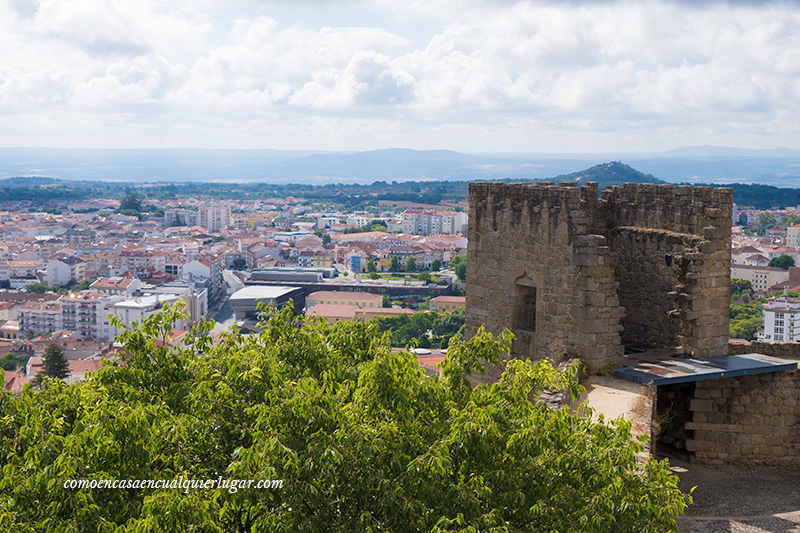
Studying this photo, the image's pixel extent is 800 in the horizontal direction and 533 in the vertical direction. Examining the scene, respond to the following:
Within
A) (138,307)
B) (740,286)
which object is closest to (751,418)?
(138,307)

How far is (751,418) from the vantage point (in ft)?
33.9

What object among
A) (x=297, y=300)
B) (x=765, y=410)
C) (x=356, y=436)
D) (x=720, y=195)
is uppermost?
(x=720, y=195)

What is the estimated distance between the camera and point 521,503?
608cm

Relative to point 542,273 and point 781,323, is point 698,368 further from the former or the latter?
A: point 781,323

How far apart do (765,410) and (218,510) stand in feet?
22.2

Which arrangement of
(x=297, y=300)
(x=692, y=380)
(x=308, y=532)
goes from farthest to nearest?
(x=297, y=300) < (x=692, y=380) < (x=308, y=532)

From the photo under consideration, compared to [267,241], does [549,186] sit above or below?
above

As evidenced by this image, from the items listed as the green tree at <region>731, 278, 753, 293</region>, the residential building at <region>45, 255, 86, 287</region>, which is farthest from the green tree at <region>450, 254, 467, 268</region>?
the residential building at <region>45, 255, 86, 287</region>

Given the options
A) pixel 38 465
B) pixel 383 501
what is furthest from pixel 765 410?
pixel 38 465

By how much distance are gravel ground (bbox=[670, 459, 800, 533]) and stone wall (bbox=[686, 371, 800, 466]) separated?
159 millimetres

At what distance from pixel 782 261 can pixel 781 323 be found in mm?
35392

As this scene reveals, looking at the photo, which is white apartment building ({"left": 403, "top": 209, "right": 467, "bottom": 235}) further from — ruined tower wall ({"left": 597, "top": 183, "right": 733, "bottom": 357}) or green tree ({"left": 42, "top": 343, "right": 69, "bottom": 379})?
ruined tower wall ({"left": 597, "top": 183, "right": 733, "bottom": 357})

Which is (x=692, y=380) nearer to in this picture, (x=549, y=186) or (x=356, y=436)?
(x=549, y=186)

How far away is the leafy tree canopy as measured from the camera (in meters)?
5.74
